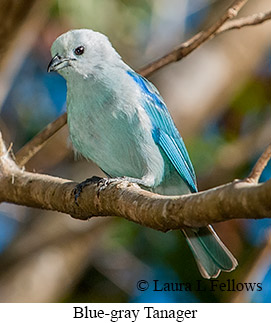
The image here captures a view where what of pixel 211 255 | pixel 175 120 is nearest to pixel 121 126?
pixel 211 255

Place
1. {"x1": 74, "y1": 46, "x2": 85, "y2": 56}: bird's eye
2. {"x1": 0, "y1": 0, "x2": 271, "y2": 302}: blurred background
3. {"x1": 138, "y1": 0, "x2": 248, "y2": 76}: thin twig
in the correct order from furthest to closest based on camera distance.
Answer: {"x1": 0, "y1": 0, "x2": 271, "y2": 302}: blurred background, {"x1": 74, "y1": 46, "x2": 85, "y2": 56}: bird's eye, {"x1": 138, "y1": 0, "x2": 248, "y2": 76}: thin twig

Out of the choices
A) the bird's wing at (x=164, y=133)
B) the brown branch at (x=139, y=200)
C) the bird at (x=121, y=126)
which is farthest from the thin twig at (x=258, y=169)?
the bird's wing at (x=164, y=133)

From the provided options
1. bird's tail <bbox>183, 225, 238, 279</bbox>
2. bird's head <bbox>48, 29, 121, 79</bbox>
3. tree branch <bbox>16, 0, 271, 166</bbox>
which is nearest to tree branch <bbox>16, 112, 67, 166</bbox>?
tree branch <bbox>16, 0, 271, 166</bbox>

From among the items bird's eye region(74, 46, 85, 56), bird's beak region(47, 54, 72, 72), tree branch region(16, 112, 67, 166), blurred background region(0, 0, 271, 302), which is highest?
bird's eye region(74, 46, 85, 56)

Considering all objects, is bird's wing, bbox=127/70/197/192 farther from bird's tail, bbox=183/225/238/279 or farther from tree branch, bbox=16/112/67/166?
tree branch, bbox=16/112/67/166

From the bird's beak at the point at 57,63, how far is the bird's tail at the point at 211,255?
1.28 meters

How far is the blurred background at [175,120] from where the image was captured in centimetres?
549

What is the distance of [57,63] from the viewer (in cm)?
401

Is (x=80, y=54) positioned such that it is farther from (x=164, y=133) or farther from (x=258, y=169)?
(x=258, y=169)

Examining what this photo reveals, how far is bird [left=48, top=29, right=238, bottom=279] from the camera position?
157 inches

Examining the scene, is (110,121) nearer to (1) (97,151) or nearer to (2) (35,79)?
(1) (97,151)

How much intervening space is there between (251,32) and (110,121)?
2760mm

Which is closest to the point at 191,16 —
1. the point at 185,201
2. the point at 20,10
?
the point at 20,10

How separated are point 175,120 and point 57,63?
6.15 feet
